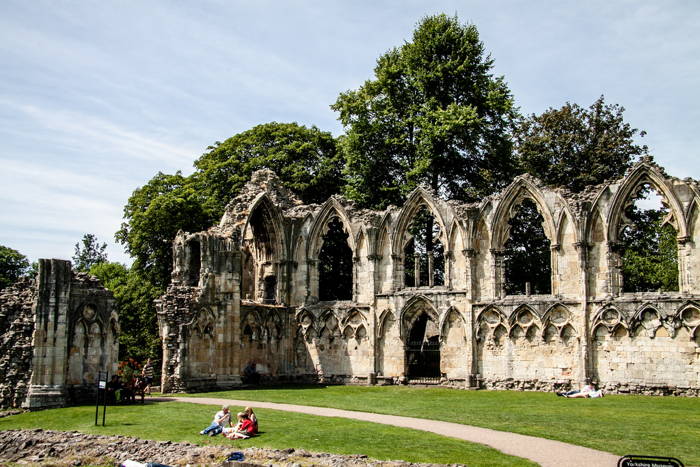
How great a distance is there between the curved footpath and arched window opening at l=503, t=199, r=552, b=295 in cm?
1918

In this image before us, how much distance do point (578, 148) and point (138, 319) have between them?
2556cm

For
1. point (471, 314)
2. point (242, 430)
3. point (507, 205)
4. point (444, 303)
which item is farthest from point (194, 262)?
point (242, 430)

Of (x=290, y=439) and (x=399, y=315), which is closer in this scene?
(x=290, y=439)

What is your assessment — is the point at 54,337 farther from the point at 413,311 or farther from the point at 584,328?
the point at 584,328

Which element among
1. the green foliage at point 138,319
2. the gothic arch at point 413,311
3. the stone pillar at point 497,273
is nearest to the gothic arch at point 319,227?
the gothic arch at point 413,311

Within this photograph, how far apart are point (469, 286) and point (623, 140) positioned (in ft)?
47.9

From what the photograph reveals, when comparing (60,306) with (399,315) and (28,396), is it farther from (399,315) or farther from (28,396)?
(399,315)

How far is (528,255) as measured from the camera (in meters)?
38.0

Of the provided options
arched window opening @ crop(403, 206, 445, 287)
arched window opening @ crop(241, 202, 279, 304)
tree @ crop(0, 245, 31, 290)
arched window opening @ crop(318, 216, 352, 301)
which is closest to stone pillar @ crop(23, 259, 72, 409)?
arched window opening @ crop(241, 202, 279, 304)

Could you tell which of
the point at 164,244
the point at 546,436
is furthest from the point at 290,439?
the point at 164,244

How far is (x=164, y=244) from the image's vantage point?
38938 millimetres

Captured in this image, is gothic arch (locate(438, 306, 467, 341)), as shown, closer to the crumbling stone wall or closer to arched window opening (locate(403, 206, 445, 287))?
arched window opening (locate(403, 206, 445, 287))

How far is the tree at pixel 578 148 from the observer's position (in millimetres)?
37406

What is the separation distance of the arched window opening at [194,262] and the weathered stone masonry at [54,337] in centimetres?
509
